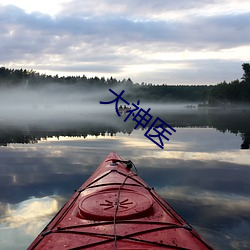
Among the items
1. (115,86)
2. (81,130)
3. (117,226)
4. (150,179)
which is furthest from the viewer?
(115,86)

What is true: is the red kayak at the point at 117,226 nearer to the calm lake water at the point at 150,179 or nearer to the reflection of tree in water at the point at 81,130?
the calm lake water at the point at 150,179

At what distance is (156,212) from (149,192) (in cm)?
137

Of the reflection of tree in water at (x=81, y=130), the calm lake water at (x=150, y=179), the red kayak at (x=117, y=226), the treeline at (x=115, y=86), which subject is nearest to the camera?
the red kayak at (x=117, y=226)

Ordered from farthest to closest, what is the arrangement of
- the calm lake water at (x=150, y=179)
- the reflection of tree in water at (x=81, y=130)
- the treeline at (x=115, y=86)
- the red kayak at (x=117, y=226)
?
the treeline at (x=115, y=86), the reflection of tree in water at (x=81, y=130), the calm lake water at (x=150, y=179), the red kayak at (x=117, y=226)

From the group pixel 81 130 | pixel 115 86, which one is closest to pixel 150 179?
pixel 81 130

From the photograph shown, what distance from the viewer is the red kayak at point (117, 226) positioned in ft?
14.0

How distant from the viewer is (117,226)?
473 centimetres

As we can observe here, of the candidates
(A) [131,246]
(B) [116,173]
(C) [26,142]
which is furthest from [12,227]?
(C) [26,142]

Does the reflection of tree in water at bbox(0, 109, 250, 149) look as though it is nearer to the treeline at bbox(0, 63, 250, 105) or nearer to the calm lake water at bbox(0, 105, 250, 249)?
the calm lake water at bbox(0, 105, 250, 249)

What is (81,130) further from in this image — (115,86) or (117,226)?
(115,86)

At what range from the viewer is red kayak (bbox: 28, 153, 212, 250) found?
4281mm

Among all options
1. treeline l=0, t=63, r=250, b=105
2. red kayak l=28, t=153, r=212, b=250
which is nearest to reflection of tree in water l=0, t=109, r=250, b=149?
red kayak l=28, t=153, r=212, b=250

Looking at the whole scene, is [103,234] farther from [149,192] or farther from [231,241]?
[231,241]

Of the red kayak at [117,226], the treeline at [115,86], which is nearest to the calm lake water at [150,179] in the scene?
the red kayak at [117,226]
